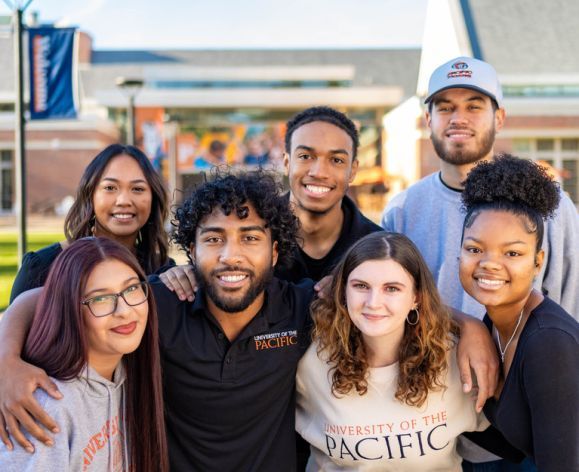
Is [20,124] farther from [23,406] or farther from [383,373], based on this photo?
[383,373]

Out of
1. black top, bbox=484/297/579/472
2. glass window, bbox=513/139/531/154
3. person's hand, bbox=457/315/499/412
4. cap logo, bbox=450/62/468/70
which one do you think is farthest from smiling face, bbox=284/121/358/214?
glass window, bbox=513/139/531/154

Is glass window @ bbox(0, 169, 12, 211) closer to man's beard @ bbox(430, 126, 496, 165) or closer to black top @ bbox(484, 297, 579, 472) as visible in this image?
man's beard @ bbox(430, 126, 496, 165)

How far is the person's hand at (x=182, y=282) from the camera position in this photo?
3.19 m

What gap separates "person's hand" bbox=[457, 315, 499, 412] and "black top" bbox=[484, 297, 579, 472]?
0.69 ft

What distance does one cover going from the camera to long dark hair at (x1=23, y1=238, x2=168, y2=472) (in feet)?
8.43

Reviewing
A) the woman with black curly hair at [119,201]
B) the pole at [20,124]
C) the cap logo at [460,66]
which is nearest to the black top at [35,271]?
the woman with black curly hair at [119,201]

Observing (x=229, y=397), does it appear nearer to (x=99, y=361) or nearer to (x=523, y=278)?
(x=99, y=361)

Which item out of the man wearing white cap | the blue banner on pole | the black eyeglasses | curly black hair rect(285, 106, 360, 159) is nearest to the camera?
the black eyeglasses

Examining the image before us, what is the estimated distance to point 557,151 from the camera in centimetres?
3509

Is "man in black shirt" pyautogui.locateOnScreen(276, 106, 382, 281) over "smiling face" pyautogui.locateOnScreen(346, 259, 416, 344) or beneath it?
over

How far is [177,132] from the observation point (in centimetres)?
3816

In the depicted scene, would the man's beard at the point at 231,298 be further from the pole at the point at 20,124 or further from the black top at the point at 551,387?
the pole at the point at 20,124

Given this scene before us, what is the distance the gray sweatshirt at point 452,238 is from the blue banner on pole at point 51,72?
A: 7634 millimetres

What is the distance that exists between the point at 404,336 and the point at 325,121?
174 centimetres
